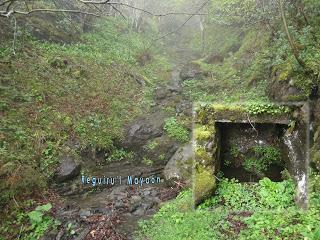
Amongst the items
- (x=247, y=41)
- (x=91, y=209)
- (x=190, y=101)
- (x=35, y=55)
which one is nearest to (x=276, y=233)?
(x=91, y=209)

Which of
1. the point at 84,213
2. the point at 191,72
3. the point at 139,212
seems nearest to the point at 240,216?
the point at 139,212

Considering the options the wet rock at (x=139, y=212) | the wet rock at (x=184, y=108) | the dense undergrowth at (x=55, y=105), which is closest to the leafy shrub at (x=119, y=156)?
the dense undergrowth at (x=55, y=105)

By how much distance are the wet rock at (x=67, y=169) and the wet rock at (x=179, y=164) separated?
280cm

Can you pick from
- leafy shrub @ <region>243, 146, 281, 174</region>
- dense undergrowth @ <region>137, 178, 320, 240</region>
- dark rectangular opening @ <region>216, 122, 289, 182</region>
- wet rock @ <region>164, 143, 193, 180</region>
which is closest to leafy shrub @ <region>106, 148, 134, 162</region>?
wet rock @ <region>164, 143, 193, 180</region>

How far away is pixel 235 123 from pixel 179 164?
111 inches

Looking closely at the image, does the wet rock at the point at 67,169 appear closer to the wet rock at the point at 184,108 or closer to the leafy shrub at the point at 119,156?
the leafy shrub at the point at 119,156

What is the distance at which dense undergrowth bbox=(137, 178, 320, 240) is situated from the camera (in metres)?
5.79

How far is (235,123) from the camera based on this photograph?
795 cm

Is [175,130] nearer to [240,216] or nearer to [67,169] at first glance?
[67,169]

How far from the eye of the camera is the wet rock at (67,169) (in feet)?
31.2

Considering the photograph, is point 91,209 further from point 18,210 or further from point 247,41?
point 247,41

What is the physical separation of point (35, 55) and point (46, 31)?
2.77 m

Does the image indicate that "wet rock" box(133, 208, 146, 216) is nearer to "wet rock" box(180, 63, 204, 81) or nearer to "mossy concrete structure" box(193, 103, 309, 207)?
"mossy concrete structure" box(193, 103, 309, 207)

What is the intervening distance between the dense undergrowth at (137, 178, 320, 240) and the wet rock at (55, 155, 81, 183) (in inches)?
129
